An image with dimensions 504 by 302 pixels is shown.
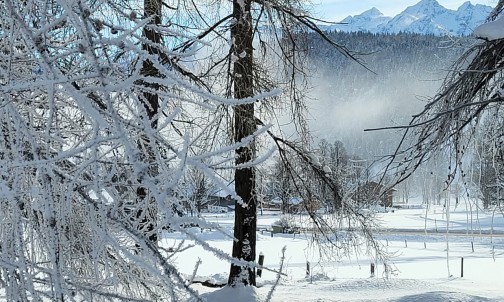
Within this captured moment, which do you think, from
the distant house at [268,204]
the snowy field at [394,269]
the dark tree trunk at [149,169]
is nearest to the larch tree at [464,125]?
the snowy field at [394,269]

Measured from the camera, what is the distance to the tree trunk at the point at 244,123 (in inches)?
285

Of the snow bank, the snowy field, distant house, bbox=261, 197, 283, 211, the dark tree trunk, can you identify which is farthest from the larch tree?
distant house, bbox=261, 197, 283, 211

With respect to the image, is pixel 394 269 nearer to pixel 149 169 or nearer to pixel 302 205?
pixel 302 205

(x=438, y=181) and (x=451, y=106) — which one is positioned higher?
(x=451, y=106)

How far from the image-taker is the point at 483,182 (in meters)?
4.63

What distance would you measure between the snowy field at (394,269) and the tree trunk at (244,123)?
376 mm

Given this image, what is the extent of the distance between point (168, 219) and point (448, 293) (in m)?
8.45

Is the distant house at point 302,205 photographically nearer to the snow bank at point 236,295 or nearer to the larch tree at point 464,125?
the snow bank at point 236,295

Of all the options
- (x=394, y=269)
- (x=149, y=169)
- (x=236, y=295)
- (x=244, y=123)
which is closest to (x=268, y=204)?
(x=236, y=295)

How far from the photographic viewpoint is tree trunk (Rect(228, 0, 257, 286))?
23.7ft

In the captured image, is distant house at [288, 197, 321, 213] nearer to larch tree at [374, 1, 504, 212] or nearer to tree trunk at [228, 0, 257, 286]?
tree trunk at [228, 0, 257, 286]

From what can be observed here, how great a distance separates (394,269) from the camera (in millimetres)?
17688

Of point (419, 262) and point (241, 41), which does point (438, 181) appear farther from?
point (419, 262)

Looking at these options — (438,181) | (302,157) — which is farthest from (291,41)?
(438,181)
